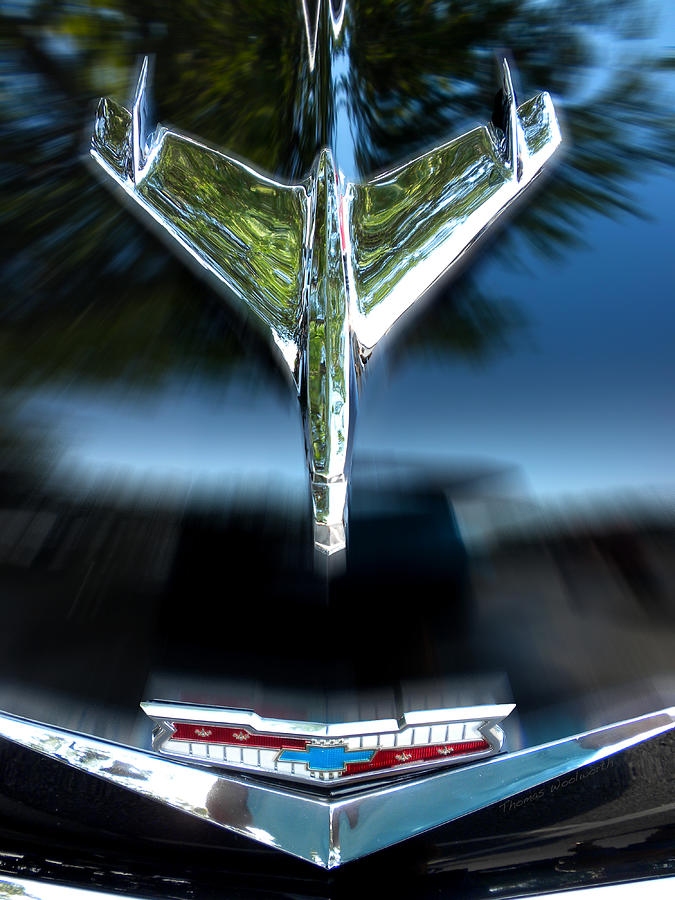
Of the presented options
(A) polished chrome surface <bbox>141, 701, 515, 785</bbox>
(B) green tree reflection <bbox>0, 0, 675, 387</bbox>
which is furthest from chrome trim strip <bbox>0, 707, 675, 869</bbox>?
(B) green tree reflection <bbox>0, 0, 675, 387</bbox>

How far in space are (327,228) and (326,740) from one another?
61cm

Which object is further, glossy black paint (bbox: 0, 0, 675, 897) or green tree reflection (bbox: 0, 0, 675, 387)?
green tree reflection (bbox: 0, 0, 675, 387)

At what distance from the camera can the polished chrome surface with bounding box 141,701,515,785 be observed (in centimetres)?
84

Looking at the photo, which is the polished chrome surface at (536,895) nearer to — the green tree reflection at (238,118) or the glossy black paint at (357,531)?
the glossy black paint at (357,531)

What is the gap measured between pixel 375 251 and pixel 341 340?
0.61ft

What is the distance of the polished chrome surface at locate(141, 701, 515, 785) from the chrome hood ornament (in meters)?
0.20

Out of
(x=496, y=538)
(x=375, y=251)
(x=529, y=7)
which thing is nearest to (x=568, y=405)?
(x=496, y=538)

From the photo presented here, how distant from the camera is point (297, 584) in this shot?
0.81m

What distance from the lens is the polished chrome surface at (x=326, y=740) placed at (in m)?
0.84

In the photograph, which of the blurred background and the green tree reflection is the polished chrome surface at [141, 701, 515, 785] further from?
the green tree reflection

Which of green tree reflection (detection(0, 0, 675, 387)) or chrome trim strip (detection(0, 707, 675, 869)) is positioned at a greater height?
green tree reflection (detection(0, 0, 675, 387))

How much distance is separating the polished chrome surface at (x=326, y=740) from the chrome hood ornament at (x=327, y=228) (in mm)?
205

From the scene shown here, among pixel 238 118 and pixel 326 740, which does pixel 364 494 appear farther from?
pixel 238 118

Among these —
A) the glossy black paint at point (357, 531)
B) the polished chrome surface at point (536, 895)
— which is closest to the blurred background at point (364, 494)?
the glossy black paint at point (357, 531)
